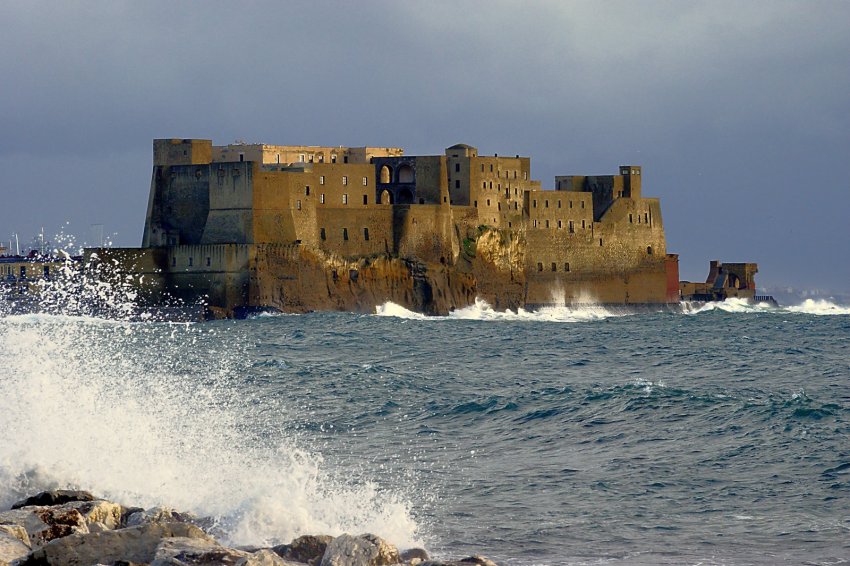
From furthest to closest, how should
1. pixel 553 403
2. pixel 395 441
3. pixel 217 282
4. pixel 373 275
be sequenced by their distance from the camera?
pixel 373 275 → pixel 217 282 → pixel 553 403 → pixel 395 441

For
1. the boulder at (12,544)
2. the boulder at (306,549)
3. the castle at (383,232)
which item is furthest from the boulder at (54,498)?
the castle at (383,232)

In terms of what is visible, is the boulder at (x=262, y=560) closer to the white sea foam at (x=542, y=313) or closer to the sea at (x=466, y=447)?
the sea at (x=466, y=447)

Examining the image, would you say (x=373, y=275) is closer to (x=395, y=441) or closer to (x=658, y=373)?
(x=658, y=373)

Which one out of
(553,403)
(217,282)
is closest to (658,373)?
(553,403)

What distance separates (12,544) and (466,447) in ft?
36.1

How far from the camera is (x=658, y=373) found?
125ft

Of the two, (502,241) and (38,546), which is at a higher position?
(502,241)

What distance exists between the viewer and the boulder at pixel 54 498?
19141 millimetres

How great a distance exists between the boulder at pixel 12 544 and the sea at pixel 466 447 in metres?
2.80

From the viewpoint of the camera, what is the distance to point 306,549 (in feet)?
55.2

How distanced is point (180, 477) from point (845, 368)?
891 inches

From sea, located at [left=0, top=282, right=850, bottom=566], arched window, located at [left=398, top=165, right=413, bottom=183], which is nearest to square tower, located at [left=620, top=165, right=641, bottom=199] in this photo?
arched window, located at [left=398, top=165, right=413, bottom=183]

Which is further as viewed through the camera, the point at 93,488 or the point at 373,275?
the point at 373,275

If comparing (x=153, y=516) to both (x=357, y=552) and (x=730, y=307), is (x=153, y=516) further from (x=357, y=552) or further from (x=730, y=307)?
(x=730, y=307)
